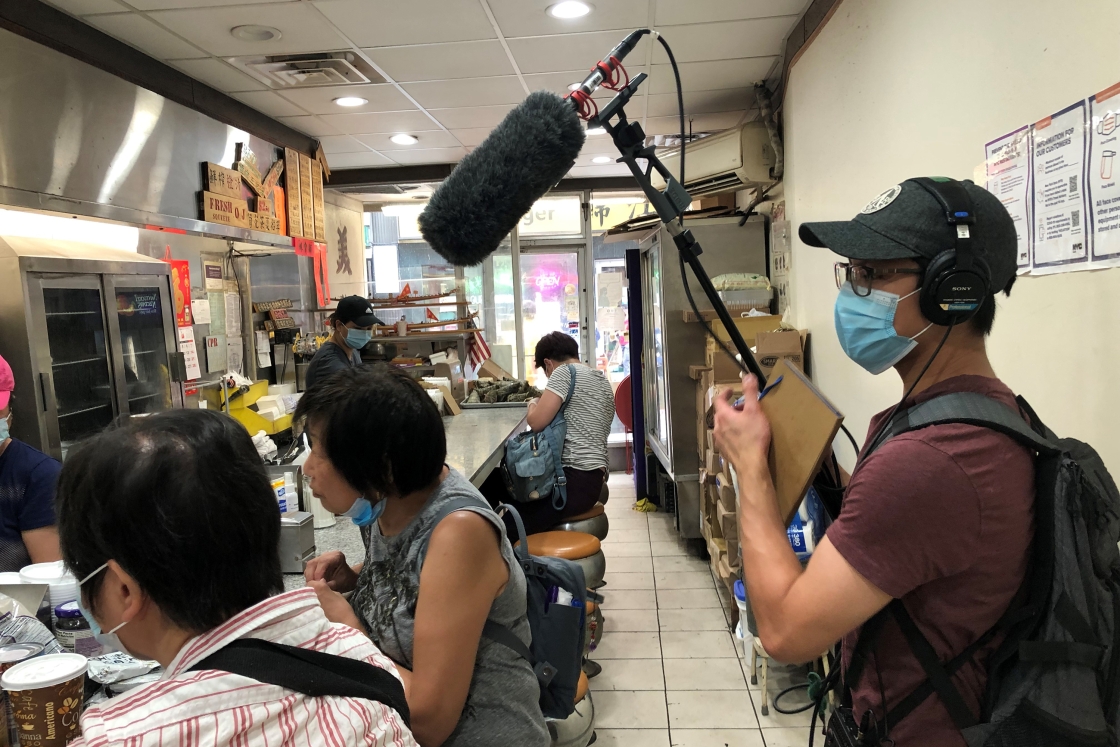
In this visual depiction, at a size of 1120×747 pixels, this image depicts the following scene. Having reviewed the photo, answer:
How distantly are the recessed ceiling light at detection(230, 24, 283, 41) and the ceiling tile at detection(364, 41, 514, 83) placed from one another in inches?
16.5

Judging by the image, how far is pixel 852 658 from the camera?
3.18 feet

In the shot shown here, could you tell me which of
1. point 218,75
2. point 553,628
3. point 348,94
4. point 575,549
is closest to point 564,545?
point 575,549

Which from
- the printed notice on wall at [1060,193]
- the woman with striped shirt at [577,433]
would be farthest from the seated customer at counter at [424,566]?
the woman with striped shirt at [577,433]

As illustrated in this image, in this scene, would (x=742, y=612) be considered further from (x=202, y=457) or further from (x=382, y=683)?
(x=202, y=457)

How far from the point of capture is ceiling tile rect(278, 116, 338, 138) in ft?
14.3

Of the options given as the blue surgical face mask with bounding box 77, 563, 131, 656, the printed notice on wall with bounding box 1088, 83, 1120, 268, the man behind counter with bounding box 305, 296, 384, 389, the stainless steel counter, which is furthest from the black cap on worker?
the printed notice on wall with bounding box 1088, 83, 1120, 268

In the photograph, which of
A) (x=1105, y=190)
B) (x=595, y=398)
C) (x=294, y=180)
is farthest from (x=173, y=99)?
(x=1105, y=190)

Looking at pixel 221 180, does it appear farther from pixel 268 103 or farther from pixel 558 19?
pixel 558 19

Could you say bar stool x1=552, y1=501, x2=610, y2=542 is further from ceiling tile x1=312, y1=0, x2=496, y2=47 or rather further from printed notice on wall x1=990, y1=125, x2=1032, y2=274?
ceiling tile x1=312, y1=0, x2=496, y2=47

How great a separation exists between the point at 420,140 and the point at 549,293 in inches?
88.5

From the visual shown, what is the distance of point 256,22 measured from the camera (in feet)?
9.57

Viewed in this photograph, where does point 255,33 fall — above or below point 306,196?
above

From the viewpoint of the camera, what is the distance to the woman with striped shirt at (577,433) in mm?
3230

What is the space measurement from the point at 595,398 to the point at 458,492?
222 cm
